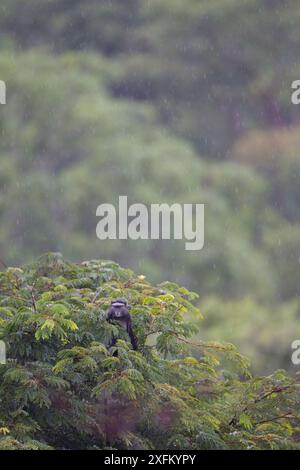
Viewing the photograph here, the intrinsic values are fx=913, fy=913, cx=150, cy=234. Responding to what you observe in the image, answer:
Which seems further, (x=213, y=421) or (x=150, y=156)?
(x=150, y=156)

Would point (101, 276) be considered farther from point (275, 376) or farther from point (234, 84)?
point (234, 84)

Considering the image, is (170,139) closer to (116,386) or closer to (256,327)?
(256,327)

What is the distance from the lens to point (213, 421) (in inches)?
166

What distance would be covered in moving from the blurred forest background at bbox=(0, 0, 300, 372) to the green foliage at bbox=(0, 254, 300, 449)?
29.0 feet

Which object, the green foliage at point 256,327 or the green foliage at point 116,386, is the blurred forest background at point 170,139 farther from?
the green foliage at point 116,386

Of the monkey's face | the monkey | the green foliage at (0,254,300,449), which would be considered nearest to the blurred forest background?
the green foliage at (0,254,300,449)

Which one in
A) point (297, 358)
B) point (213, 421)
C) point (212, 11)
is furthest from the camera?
point (212, 11)

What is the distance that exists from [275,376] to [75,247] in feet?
37.7

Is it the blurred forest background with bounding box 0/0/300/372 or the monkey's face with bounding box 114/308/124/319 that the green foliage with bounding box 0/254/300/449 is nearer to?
the monkey's face with bounding box 114/308/124/319

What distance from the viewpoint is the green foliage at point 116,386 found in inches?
157

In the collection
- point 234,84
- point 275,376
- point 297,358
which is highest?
point 234,84

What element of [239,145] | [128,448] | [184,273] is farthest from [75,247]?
[128,448]

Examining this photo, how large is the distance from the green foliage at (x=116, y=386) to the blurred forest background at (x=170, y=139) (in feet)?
29.0

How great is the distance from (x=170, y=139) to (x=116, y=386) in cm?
1462
